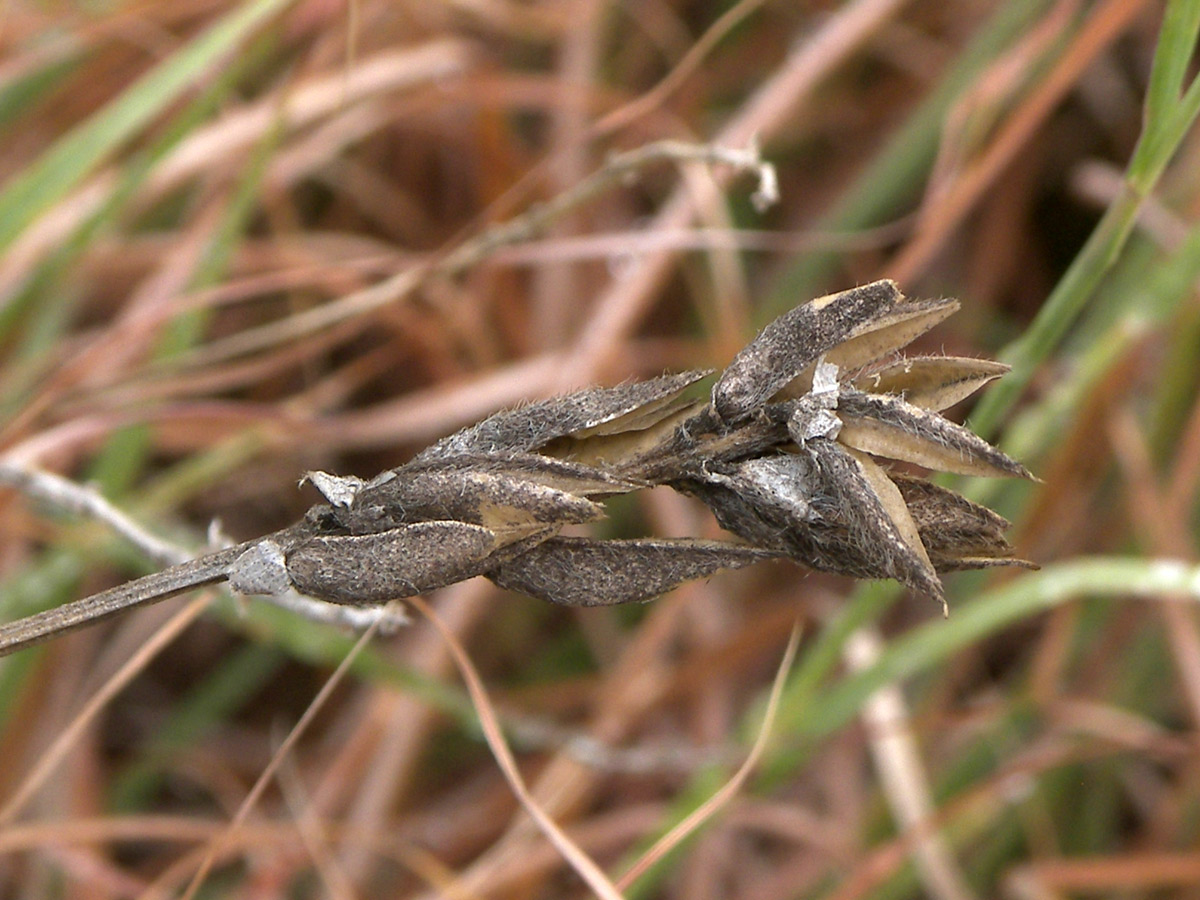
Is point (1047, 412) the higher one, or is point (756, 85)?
point (756, 85)

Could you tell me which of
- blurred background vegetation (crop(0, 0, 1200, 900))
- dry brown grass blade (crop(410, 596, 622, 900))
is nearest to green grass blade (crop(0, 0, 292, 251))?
blurred background vegetation (crop(0, 0, 1200, 900))

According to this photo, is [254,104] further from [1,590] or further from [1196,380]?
[1196,380]

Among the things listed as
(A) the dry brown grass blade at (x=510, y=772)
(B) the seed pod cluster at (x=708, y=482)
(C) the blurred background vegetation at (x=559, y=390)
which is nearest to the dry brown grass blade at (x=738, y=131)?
(C) the blurred background vegetation at (x=559, y=390)

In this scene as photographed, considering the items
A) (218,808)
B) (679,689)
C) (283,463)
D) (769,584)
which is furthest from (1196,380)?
(218,808)

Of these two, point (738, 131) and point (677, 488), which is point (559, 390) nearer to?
point (738, 131)

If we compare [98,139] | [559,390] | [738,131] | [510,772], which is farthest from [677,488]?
[738,131]

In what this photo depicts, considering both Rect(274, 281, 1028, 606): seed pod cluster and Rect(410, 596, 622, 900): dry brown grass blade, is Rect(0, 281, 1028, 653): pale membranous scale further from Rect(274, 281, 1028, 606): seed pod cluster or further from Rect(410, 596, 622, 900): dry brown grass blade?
Rect(410, 596, 622, 900): dry brown grass blade
